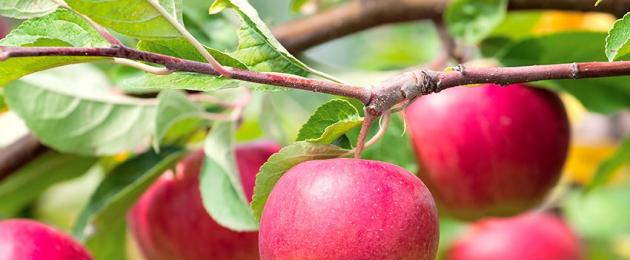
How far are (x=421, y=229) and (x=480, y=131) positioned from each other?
438 mm

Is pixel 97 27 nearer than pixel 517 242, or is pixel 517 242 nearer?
pixel 97 27

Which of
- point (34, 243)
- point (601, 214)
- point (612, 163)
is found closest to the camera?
point (34, 243)

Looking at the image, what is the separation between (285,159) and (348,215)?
96mm

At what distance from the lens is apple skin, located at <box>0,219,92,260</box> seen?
0.79 metres

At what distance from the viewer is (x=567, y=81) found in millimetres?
1018

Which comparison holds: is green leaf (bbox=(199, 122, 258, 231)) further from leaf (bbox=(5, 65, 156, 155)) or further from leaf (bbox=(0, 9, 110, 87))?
leaf (bbox=(0, 9, 110, 87))

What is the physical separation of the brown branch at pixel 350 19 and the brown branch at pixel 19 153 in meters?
0.28

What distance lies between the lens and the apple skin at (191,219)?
985 mm

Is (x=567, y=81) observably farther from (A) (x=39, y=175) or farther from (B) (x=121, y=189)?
(A) (x=39, y=175)

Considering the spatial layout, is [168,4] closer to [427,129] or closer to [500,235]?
[427,129]

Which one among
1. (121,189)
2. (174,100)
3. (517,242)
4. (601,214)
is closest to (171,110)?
(174,100)

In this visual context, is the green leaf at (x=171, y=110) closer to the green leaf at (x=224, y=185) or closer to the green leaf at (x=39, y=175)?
the green leaf at (x=224, y=185)

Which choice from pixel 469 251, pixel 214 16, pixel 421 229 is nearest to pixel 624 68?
pixel 421 229

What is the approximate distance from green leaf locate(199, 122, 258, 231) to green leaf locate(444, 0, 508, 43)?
26cm
